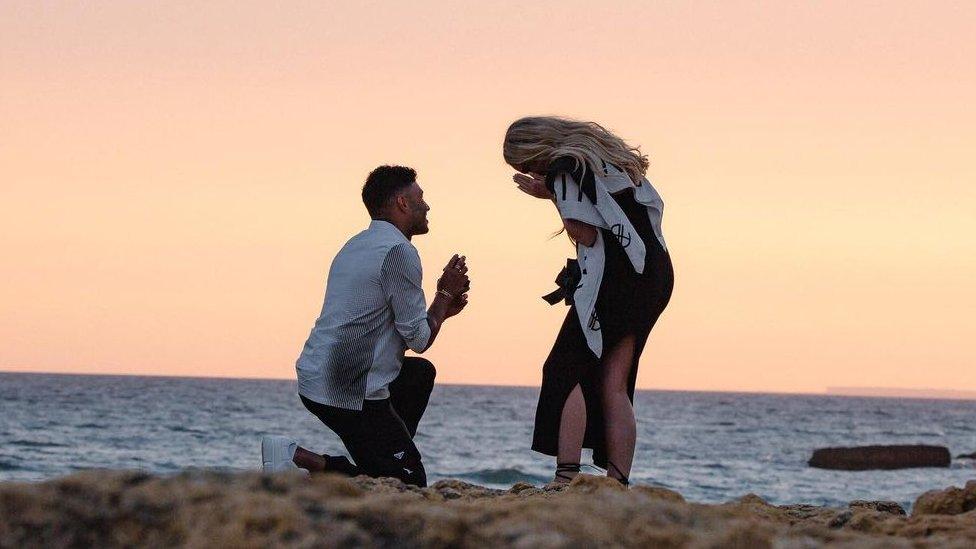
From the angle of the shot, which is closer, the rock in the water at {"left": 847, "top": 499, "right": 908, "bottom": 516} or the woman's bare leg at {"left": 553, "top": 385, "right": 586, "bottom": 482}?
the rock in the water at {"left": 847, "top": 499, "right": 908, "bottom": 516}

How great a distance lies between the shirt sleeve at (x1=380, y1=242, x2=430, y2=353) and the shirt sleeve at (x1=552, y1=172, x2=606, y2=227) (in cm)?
71

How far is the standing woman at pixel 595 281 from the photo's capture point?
5.10 meters

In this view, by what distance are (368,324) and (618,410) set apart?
1.15m

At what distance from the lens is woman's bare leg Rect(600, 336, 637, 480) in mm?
5102

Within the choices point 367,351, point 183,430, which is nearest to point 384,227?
point 367,351

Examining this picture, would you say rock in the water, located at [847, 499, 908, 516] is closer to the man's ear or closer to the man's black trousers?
the man's black trousers

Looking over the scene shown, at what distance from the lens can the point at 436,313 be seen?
5.42m

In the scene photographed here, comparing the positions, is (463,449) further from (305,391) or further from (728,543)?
(728,543)

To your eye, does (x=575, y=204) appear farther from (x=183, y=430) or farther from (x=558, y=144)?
(x=183, y=430)

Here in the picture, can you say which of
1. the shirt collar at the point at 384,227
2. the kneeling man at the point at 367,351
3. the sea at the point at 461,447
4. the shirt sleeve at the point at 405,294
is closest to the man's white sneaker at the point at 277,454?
the kneeling man at the point at 367,351

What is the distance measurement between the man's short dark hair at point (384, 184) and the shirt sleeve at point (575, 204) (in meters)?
0.77

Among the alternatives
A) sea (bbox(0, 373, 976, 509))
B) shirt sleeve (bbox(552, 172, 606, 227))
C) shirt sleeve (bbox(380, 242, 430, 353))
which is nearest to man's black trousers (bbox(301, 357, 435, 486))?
shirt sleeve (bbox(380, 242, 430, 353))

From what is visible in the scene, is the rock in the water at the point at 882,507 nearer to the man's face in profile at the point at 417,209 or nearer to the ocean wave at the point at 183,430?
the man's face in profile at the point at 417,209

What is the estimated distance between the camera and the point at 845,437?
61.1 metres
